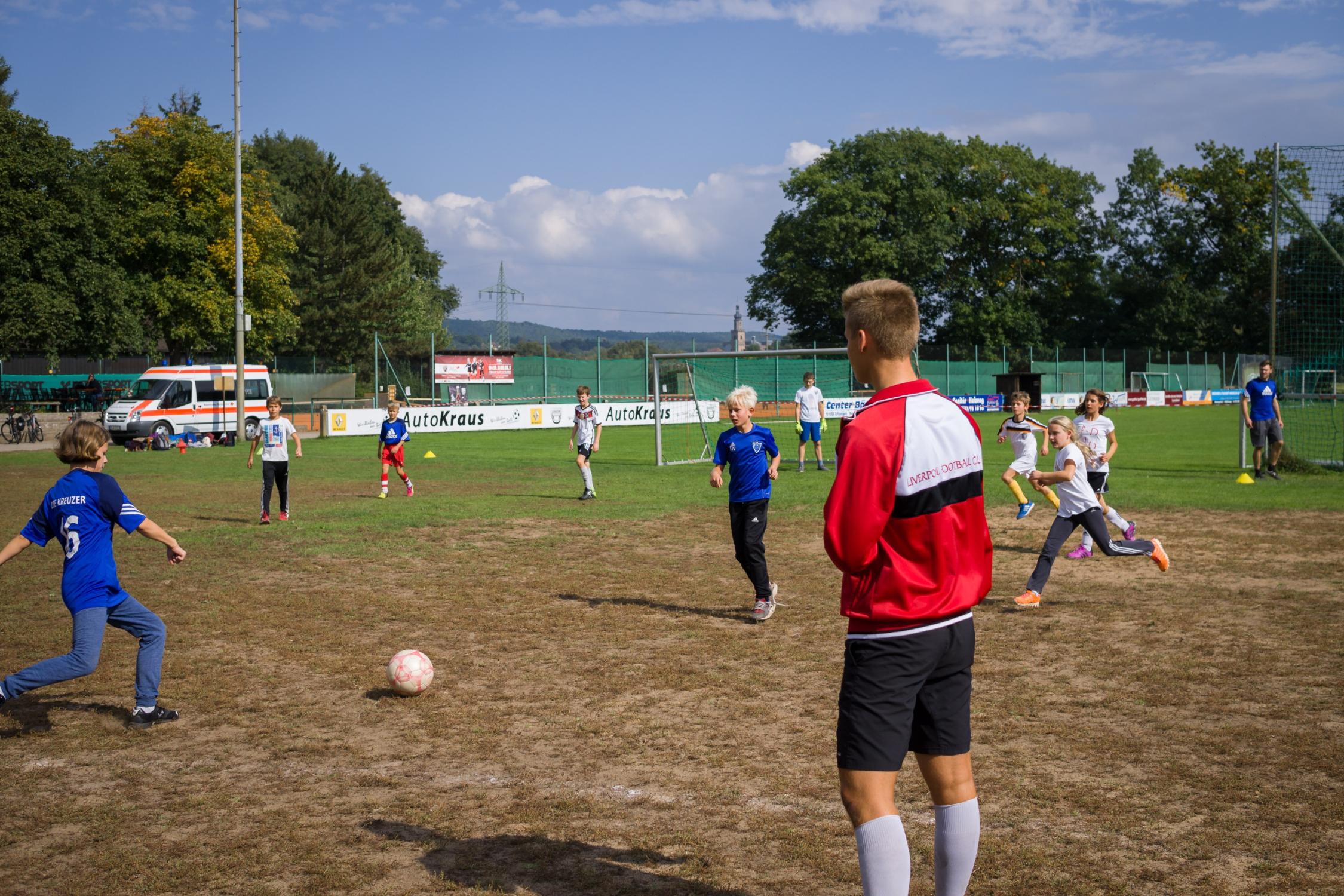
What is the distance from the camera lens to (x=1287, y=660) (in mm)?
7562

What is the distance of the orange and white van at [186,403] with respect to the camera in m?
32.8

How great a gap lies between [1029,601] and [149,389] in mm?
31390

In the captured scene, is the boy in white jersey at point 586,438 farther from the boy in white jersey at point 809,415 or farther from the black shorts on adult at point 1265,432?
the black shorts on adult at point 1265,432

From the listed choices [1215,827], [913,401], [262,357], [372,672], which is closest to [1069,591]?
[1215,827]

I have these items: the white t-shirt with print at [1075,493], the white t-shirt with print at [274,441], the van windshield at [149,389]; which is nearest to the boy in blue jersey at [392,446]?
the white t-shirt with print at [274,441]

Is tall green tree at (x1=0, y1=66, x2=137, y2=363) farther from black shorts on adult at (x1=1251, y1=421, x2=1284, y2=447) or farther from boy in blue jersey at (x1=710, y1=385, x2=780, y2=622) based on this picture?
black shorts on adult at (x1=1251, y1=421, x2=1284, y2=447)

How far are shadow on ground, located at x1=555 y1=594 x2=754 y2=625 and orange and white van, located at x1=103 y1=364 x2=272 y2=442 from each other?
82.3 ft

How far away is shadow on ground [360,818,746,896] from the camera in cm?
427

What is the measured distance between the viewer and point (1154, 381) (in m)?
69.8

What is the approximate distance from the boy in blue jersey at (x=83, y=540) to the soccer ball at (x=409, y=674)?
4.89ft

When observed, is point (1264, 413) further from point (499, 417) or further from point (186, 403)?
point (186, 403)

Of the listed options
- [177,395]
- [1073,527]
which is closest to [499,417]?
[177,395]

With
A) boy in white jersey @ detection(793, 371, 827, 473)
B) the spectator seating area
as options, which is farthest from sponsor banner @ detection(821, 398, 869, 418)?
the spectator seating area

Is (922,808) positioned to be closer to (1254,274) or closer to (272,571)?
(272,571)
